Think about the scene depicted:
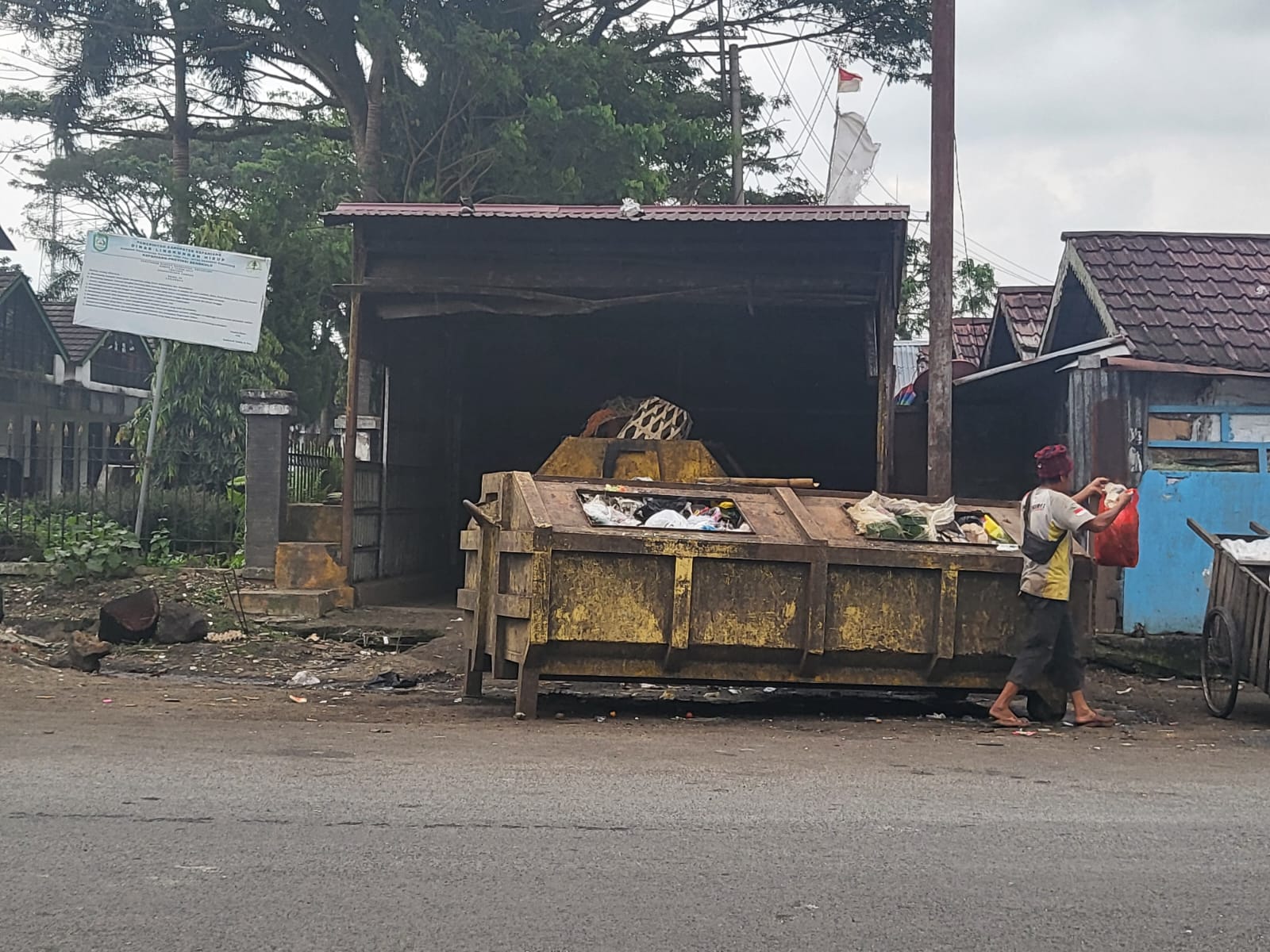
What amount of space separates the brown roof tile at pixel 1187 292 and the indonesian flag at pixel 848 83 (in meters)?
9.70

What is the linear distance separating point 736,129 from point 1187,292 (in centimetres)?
1373

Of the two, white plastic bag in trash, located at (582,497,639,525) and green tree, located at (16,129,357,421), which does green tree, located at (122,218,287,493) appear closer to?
green tree, located at (16,129,357,421)

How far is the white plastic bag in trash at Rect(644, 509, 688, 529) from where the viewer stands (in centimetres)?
802

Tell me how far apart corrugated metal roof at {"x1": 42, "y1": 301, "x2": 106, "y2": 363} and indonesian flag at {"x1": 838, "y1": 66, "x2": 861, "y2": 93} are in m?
22.3

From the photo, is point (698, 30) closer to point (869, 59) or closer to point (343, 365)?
point (869, 59)

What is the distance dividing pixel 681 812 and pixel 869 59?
65.0 ft

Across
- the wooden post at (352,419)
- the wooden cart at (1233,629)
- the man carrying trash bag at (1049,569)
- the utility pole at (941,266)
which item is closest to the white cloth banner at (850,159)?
the utility pole at (941,266)

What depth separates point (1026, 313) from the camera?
17.0 metres

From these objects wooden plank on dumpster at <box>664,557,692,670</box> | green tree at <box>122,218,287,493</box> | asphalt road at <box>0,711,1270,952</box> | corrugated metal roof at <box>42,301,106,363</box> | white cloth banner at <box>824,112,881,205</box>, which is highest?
white cloth banner at <box>824,112,881,205</box>

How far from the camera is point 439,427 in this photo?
16.8 meters

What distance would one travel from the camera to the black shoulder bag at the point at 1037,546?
802 centimetres

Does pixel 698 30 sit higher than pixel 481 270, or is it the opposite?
pixel 698 30

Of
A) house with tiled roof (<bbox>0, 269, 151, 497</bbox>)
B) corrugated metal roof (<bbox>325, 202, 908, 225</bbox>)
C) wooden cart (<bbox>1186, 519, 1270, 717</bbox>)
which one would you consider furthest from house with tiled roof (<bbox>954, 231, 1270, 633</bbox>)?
house with tiled roof (<bbox>0, 269, 151, 497</bbox>)

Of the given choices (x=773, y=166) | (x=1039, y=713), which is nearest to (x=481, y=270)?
(x=1039, y=713)
